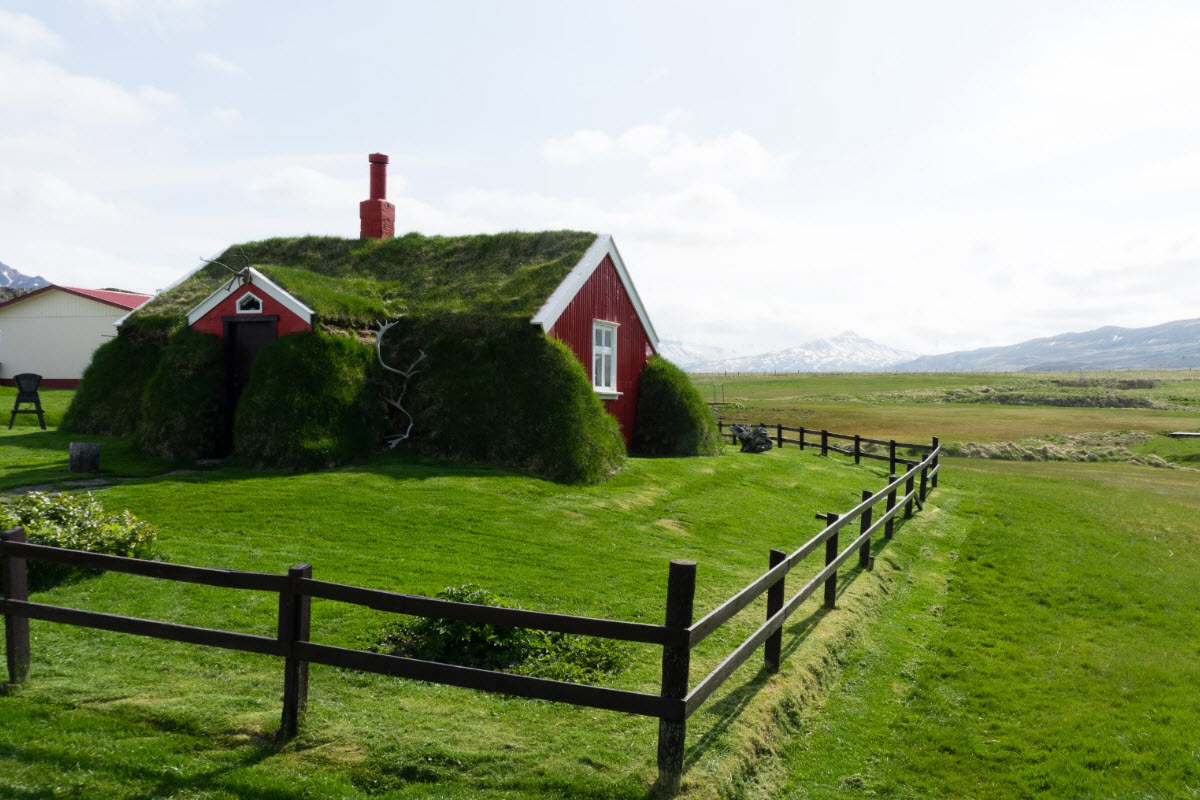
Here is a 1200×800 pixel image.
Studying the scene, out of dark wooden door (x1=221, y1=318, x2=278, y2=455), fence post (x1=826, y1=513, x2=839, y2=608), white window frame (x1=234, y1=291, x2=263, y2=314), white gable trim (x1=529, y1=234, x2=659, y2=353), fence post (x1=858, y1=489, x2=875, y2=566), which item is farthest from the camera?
white gable trim (x1=529, y1=234, x2=659, y2=353)

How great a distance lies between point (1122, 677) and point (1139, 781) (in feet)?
9.88

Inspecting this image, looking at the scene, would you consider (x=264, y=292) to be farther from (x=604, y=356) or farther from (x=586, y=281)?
(x=604, y=356)

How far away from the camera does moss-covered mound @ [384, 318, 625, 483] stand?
59.0ft

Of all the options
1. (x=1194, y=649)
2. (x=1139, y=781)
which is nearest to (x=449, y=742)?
(x=1139, y=781)

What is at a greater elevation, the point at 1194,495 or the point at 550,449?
the point at 550,449

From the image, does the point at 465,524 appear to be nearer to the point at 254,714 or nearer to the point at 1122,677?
the point at 254,714

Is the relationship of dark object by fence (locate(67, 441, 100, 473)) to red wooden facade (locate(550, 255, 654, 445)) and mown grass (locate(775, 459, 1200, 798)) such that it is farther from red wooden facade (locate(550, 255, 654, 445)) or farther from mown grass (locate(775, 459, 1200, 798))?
mown grass (locate(775, 459, 1200, 798))

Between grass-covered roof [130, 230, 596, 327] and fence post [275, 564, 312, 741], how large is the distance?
13.7 m

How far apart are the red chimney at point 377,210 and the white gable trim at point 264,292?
27.6 feet

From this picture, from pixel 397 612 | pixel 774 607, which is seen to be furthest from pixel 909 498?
pixel 397 612

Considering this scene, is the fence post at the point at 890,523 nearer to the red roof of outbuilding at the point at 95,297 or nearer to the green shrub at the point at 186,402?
the green shrub at the point at 186,402

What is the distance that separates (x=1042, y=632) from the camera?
1100 centimetres

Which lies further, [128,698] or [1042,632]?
[1042,632]

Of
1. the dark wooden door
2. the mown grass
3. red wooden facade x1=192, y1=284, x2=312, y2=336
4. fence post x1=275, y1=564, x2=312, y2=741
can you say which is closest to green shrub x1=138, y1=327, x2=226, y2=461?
the dark wooden door
